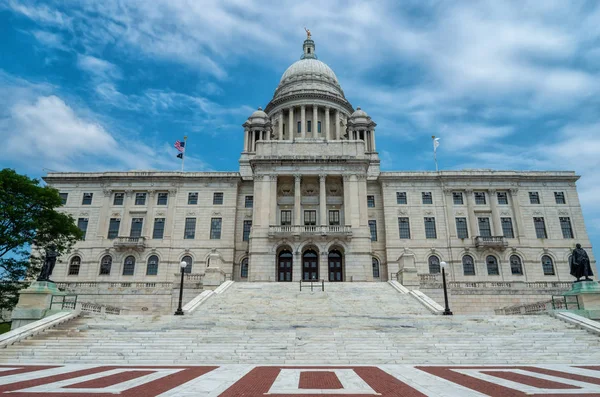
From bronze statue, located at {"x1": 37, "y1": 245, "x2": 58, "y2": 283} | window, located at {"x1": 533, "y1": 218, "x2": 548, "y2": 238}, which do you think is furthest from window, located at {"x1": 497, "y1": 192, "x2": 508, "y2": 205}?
bronze statue, located at {"x1": 37, "y1": 245, "x2": 58, "y2": 283}

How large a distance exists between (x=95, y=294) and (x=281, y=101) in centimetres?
3923

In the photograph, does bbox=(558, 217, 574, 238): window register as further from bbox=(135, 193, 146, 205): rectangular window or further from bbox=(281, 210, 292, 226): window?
bbox=(135, 193, 146, 205): rectangular window

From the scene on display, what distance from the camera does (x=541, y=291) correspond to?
95.7 ft

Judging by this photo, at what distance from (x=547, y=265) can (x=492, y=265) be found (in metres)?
5.96

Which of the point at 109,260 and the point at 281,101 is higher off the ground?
the point at 281,101

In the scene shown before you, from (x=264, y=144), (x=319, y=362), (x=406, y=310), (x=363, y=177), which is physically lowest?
(x=319, y=362)

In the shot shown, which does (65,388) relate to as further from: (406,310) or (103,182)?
(103,182)

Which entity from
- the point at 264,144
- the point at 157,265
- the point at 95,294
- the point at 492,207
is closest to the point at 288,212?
the point at 264,144

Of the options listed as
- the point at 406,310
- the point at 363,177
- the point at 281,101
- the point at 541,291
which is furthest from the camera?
the point at 281,101

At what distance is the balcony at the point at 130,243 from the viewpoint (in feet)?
136

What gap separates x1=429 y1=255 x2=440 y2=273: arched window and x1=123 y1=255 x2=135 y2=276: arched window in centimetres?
3196

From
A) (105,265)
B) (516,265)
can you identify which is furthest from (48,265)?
(516,265)

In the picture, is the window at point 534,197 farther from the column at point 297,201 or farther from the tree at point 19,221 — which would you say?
the tree at point 19,221

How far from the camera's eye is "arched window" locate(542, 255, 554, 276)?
1635 inches
